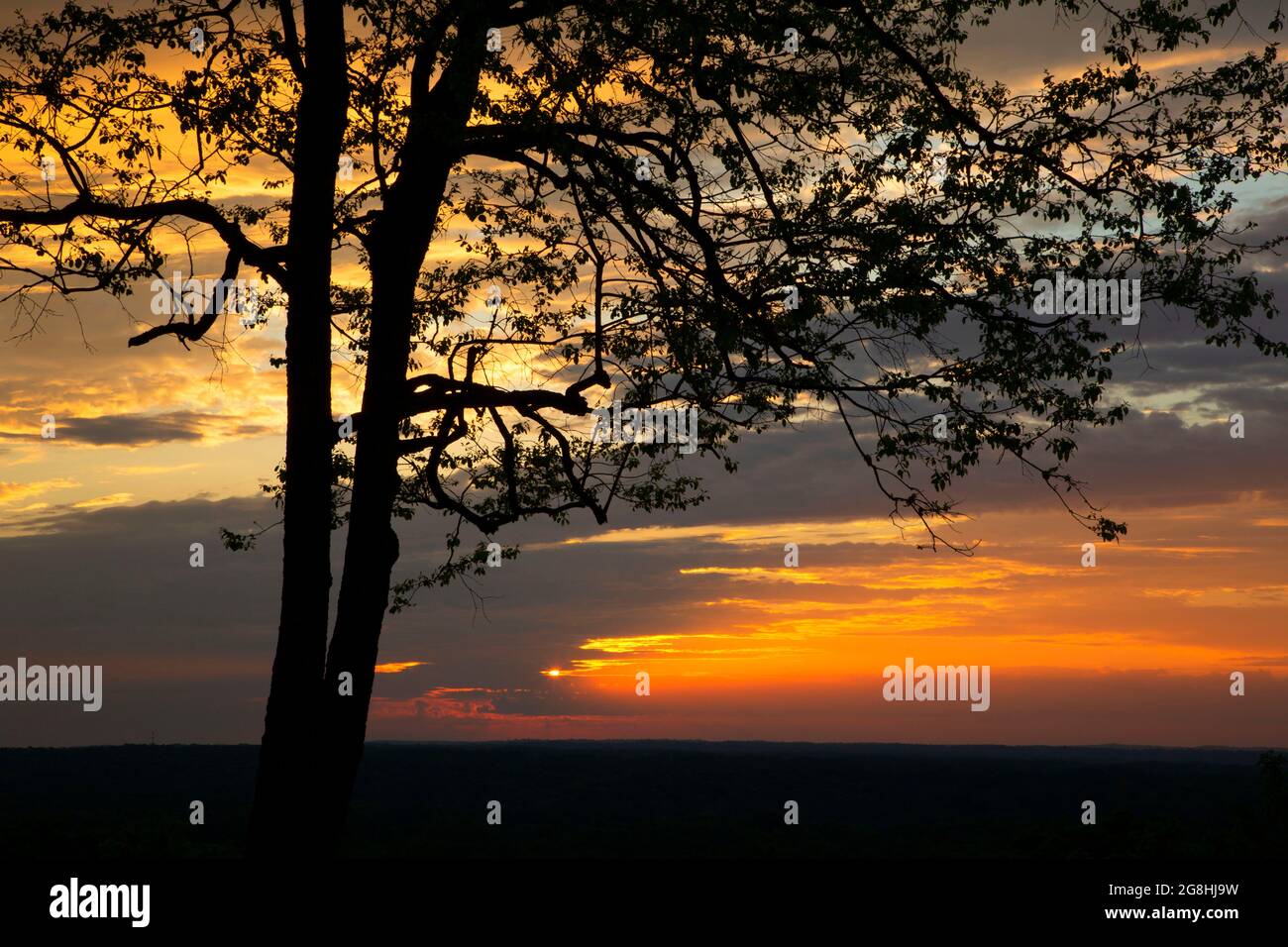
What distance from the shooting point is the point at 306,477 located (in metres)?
15.5

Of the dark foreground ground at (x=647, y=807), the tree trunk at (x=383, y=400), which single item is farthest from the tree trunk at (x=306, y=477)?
the dark foreground ground at (x=647, y=807)

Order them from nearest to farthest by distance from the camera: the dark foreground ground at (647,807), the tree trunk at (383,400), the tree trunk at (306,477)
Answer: the tree trunk at (306,477), the tree trunk at (383,400), the dark foreground ground at (647,807)

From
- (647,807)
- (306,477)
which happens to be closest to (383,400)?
(306,477)

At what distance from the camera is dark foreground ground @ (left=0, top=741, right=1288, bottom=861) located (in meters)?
24.5

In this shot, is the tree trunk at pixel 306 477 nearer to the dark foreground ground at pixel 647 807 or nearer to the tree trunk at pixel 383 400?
the tree trunk at pixel 383 400

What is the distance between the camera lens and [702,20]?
15305mm

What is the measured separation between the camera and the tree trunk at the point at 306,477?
15234 millimetres

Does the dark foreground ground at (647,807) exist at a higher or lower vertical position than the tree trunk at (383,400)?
lower

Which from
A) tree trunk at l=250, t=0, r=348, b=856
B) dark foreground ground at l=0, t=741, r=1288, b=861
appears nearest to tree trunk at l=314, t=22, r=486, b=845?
tree trunk at l=250, t=0, r=348, b=856

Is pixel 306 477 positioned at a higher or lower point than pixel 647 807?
higher

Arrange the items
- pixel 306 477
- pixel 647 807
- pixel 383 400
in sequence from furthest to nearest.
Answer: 1. pixel 647 807
2. pixel 383 400
3. pixel 306 477

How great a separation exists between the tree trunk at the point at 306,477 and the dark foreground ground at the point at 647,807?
8.84 metres

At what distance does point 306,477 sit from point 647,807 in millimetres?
147222

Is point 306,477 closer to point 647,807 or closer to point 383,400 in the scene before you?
point 383,400
